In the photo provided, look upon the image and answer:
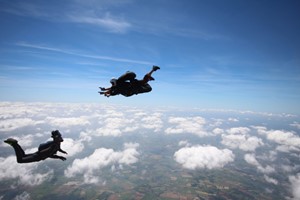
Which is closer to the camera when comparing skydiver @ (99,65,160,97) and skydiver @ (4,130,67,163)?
skydiver @ (4,130,67,163)

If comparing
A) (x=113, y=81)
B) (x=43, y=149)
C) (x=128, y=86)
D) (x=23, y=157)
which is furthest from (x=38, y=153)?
(x=128, y=86)

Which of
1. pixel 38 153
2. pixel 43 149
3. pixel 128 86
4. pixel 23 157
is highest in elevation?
pixel 128 86

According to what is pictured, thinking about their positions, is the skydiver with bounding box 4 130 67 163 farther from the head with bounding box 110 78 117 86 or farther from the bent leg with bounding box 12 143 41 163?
the head with bounding box 110 78 117 86

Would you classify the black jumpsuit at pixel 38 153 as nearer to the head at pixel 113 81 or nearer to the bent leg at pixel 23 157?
the bent leg at pixel 23 157

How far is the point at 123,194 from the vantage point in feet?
643

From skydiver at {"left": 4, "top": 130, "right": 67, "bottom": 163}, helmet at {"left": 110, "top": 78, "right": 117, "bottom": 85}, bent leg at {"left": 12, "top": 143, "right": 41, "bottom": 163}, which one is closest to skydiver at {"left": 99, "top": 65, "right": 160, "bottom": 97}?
helmet at {"left": 110, "top": 78, "right": 117, "bottom": 85}

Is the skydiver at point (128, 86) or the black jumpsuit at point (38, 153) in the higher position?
the skydiver at point (128, 86)

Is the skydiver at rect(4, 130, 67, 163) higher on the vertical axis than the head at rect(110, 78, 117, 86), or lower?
lower

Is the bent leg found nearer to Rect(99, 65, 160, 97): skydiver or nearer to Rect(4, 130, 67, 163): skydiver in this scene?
Rect(4, 130, 67, 163): skydiver

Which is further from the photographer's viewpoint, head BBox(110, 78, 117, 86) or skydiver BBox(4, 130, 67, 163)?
head BBox(110, 78, 117, 86)

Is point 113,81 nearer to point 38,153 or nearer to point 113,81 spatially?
point 113,81

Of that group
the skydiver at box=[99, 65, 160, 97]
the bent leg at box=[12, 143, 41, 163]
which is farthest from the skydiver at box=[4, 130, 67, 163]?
the skydiver at box=[99, 65, 160, 97]

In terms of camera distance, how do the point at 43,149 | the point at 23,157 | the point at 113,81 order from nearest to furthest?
the point at 43,149 < the point at 23,157 < the point at 113,81

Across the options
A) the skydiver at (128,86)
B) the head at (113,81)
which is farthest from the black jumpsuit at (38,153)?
the head at (113,81)
